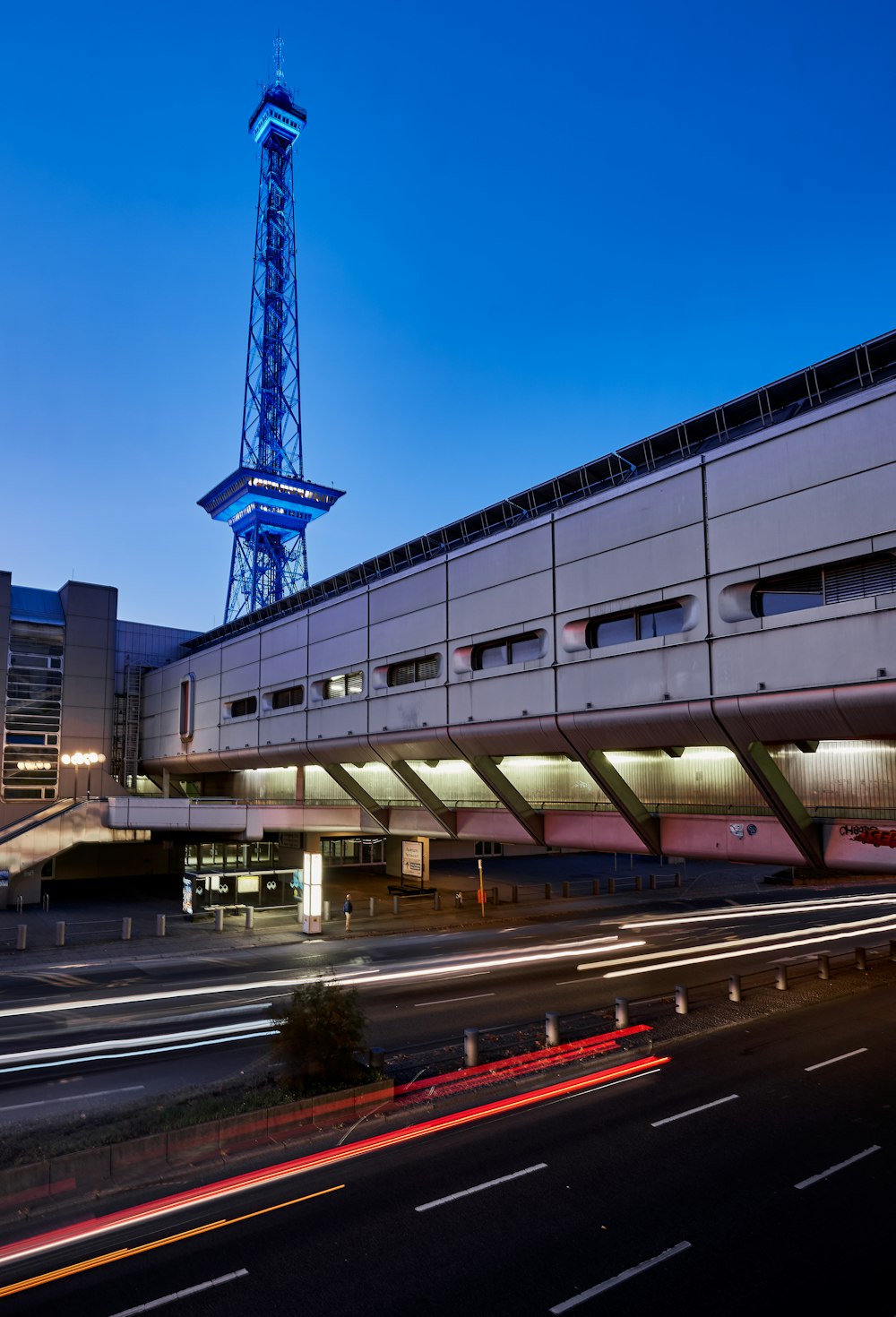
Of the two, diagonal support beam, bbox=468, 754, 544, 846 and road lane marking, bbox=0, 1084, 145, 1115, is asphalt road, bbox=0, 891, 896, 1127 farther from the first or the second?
diagonal support beam, bbox=468, 754, 544, 846

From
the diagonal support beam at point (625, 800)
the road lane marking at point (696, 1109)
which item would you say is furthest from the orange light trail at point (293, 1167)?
the diagonal support beam at point (625, 800)

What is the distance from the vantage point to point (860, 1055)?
56.7ft

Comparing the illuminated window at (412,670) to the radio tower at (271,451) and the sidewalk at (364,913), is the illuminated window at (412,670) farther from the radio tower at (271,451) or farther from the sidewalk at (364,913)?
the radio tower at (271,451)

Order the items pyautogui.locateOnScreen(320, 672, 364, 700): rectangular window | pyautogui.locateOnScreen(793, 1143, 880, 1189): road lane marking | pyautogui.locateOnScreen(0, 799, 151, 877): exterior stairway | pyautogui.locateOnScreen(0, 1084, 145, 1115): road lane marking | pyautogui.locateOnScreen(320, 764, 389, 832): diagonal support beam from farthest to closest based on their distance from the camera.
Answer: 1. pyautogui.locateOnScreen(0, 799, 151, 877): exterior stairway
2. pyautogui.locateOnScreen(320, 764, 389, 832): diagonal support beam
3. pyautogui.locateOnScreen(320, 672, 364, 700): rectangular window
4. pyautogui.locateOnScreen(0, 1084, 145, 1115): road lane marking
5. pyautogui.locateOnScreen(793, 1143, 880, 1189): road lane marking

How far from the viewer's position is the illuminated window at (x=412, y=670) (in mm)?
29859

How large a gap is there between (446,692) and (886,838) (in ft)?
48.3

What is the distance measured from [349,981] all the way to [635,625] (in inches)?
546

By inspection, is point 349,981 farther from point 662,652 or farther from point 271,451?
point 271,451

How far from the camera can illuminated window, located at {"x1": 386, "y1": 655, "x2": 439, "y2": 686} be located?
29.9 m

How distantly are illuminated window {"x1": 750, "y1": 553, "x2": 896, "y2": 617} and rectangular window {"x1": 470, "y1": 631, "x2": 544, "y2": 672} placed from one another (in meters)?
7.37

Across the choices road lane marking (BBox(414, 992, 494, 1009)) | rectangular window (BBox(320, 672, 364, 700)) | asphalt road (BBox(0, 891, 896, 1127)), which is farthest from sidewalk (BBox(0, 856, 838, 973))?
road lane marking (BBox(414, 992, 494, 1009))

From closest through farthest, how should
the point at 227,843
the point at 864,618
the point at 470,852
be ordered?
the point at 864,618
the point at 227,843
the point at 470,852

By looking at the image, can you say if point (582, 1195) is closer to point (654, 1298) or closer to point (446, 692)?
point (654, 1298)

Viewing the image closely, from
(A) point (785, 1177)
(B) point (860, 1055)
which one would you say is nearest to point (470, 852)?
(B) point (860, 1055)
